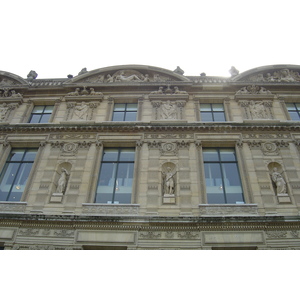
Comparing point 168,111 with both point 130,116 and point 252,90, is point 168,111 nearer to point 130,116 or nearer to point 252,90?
point 130,116

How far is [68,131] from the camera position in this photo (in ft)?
54.3

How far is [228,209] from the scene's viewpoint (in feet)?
42.6

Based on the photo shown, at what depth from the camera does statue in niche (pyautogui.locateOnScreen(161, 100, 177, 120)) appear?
1744cm

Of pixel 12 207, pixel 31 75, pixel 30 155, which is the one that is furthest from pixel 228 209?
pixel 31 75

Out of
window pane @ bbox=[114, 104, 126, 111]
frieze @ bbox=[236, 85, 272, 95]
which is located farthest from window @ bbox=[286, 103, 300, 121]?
window pane @ bbox=[114, 104, 126, 111]

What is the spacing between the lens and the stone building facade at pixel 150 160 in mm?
12234

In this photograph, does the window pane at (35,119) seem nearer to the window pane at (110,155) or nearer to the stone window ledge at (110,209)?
the window pane at (110,155)

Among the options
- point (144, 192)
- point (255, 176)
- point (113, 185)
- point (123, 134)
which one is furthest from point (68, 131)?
point (255, 176)

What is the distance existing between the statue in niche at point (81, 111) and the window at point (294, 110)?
13.3 meters

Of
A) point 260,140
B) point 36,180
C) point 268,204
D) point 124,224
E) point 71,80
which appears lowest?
point 124,224

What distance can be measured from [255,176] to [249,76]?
876 cm

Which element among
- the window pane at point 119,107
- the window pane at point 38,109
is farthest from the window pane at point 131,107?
the window pane at point 38,109

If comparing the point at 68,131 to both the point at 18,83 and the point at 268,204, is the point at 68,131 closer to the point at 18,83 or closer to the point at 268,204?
the point at 18,83

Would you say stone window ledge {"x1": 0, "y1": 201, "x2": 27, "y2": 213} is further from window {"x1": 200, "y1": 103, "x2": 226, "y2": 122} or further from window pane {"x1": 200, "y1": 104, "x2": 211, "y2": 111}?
window pane {"x1": 200, "y1": 104, "x2": 211, "y2": 111}
